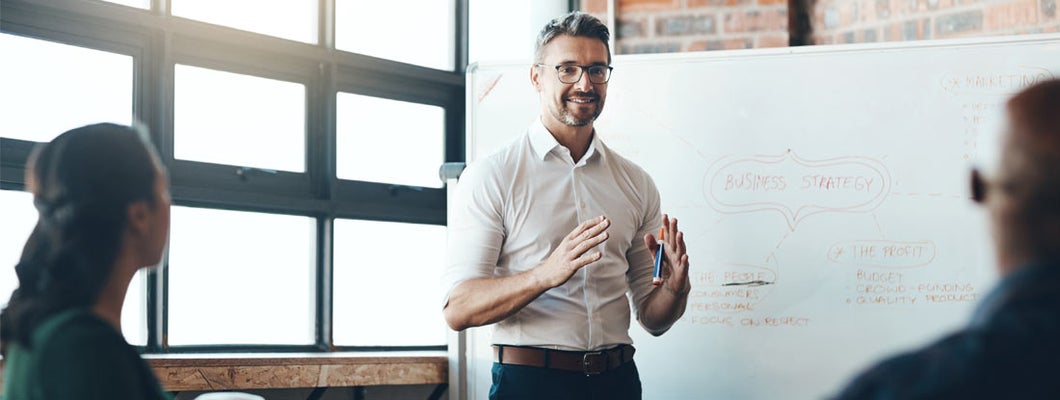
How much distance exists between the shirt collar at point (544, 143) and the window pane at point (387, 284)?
113 centimetres

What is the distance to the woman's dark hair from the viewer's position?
51.8 inches

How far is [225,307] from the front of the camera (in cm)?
352

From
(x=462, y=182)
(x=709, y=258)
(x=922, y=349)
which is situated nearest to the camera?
(x=922, y=349)

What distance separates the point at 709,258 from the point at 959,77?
0.87 metres

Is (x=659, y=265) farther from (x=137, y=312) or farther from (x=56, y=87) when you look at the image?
(x=56, y=87)

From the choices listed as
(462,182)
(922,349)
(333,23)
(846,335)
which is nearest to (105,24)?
(333,23)

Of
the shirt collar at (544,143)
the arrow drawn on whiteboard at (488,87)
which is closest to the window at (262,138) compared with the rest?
the arrow drawn on whiteboard at (488,87)

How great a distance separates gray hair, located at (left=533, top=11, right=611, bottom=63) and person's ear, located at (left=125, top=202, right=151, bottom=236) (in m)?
1.67

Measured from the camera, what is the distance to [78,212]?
4.32 ft

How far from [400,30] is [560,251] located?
169cm

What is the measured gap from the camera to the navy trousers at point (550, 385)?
2701mm

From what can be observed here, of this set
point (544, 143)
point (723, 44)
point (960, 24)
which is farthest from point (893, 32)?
point (544, 143)

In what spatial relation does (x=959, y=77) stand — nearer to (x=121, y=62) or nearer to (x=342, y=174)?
(x=342, y=174)

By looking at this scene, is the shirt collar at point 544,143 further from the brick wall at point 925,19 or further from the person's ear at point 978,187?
the person's ear at point 978,187
